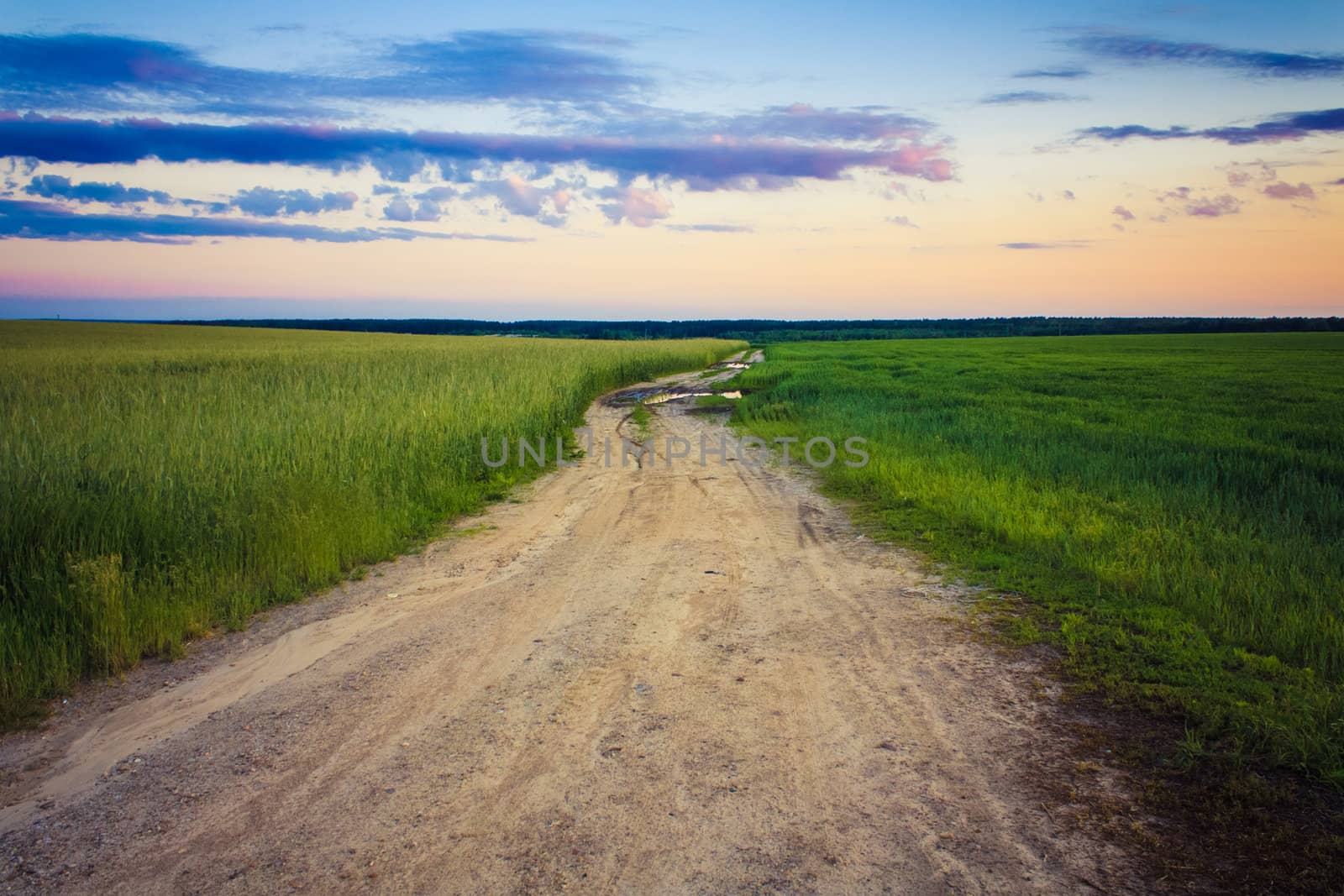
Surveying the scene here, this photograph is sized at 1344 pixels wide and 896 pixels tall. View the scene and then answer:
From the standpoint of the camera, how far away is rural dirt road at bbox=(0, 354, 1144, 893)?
292 cm

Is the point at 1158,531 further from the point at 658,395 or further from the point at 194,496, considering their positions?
the point at 658,395

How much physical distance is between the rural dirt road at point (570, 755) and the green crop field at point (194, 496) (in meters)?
0.47

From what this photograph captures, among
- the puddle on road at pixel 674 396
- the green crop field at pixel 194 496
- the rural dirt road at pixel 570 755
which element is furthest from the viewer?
the puddle on road at pixel 674 396

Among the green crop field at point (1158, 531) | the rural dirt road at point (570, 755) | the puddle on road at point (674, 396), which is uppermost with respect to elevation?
the puddle on road at point (674, 396)

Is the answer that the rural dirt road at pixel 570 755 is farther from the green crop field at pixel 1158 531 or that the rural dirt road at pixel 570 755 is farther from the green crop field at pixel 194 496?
the green crop field at pixel 1158 531

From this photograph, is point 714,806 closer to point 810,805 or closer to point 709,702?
point 810,805

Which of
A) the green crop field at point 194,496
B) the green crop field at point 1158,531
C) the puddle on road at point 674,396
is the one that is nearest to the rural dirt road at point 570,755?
the green crop field at point 194,496

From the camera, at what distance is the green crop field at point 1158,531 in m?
4.21

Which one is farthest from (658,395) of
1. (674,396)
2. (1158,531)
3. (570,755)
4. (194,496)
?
(570,755)

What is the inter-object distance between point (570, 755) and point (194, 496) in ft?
16.8

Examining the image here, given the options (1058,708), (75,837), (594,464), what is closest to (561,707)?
(75,837)

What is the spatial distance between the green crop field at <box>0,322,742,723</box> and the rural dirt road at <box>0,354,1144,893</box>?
47 cm

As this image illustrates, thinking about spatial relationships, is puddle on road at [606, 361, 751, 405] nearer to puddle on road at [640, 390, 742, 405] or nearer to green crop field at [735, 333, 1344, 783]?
puddle on road at [640, 390, 742, 405]

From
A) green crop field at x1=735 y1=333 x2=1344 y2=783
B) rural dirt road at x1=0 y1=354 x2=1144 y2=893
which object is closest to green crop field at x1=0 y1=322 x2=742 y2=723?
rural dirt road at x1=0 y1=354 x2=1144 y2=893
